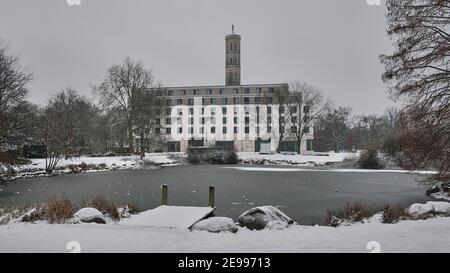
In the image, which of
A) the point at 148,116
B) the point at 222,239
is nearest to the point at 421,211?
the point at 222,239

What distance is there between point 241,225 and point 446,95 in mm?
10358

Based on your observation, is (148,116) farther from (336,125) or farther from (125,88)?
(336,125)

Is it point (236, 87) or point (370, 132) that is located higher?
point (236, 87)

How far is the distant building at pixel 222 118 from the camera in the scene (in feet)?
330

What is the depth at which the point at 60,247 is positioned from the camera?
777 cm

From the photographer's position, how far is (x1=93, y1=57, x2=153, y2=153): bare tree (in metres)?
61.9

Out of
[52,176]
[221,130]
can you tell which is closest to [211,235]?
[52,176]

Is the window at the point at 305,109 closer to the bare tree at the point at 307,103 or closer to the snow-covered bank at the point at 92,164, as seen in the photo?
the bare tree at the point at 307,103

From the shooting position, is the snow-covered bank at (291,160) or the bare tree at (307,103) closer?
the snow-covered bank at (291,160)

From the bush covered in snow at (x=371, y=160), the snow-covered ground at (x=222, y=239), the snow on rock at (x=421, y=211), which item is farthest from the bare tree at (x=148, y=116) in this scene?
the snow-covered ground at (x=222, y=239)

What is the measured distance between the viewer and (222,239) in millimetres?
9305

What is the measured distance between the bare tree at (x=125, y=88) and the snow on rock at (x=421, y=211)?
51.3m

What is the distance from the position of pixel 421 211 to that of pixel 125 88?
55.7 metres

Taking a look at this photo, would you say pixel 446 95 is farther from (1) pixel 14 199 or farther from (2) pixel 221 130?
(2) pixel 221 130
